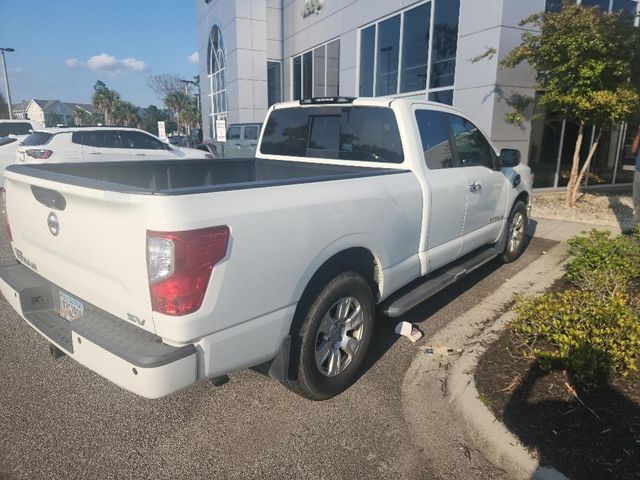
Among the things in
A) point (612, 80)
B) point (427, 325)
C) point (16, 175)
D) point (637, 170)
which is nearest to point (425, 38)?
point (612, 80)

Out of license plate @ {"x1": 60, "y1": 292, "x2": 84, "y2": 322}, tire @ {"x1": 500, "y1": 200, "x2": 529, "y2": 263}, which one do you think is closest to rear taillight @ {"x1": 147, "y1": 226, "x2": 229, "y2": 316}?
license plate @ {"x1": 60, "y1": 292, "x2": 84, "y2": 322}

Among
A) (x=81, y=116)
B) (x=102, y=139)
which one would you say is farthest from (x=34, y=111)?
(x=102, y=139)

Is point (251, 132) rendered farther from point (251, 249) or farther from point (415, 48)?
point (251, 249)

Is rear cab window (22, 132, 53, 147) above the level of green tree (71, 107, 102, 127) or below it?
below

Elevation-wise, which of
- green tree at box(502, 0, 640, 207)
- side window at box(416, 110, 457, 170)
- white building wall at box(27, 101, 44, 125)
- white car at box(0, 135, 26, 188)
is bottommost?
white car at box(0, 135, 26, 188)

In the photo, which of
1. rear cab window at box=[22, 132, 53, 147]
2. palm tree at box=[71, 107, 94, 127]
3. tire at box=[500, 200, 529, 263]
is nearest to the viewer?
tire at box=[500, 200, 529, 263]

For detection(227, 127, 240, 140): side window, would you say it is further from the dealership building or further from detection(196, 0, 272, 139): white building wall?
detection(196, 0, 272, 139): white building wall

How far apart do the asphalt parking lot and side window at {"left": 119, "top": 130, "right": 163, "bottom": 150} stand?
927cm

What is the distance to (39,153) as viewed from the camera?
9898mm

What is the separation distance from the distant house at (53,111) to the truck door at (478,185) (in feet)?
309

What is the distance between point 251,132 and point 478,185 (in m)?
13.0

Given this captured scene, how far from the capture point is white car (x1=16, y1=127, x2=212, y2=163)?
9.99 metres

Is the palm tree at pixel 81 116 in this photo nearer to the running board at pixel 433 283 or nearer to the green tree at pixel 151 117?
the green tree at pixel 151 117

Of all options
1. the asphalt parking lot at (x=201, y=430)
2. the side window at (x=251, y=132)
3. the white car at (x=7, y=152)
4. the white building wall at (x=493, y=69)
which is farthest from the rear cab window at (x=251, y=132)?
the asphalt parking lot at (x=201, y=430)
